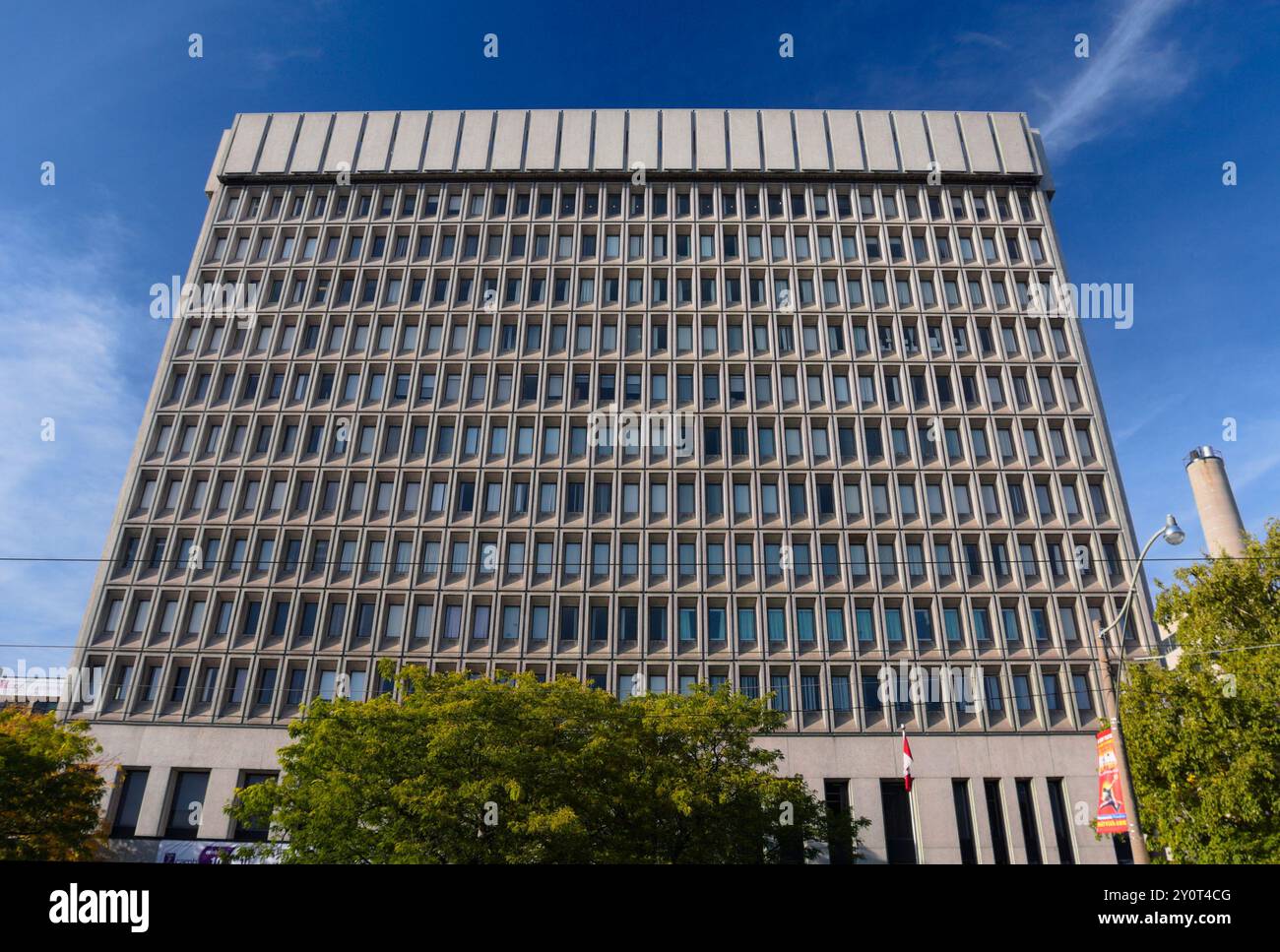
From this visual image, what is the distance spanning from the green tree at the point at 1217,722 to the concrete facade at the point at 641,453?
13.0 m

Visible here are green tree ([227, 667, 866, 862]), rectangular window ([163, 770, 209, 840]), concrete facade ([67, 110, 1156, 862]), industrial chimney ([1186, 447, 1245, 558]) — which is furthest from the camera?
industrial chimney ([1186, 447, 1245, 558])

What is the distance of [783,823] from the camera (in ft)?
78.0

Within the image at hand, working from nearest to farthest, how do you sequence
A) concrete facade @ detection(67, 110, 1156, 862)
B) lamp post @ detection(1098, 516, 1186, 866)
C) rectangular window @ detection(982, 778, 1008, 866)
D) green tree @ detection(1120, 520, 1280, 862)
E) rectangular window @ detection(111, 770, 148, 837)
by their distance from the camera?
lamp post @ detection(1098, 516, 1186, 866), green tree @ detection(1120, 520, 1280, 862), rectangular window @ detection(111, 770, 148, 837), rectangular window @ detection(982, 778, 1008, 866), concrete facade @ detection(67, 110, 1156, 862)

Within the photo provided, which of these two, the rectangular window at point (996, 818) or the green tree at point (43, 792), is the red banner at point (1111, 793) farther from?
the green tree at point (43, 792)

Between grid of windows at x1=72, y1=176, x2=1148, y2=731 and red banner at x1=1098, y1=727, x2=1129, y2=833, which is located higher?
grid of windows at x1=72, y1=176, x2=1148, y2=731

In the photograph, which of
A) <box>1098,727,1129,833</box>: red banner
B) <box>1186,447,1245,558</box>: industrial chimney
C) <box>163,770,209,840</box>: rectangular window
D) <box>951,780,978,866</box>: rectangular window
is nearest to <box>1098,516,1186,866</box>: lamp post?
<box>1098,727,1129,833</box>: red banner

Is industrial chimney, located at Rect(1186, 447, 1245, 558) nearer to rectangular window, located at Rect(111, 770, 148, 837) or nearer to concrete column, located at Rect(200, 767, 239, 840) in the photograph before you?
concrete column, located at Rect(200, 767, 239, 840)

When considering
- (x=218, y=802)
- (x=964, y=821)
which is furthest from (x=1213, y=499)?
(x=218, y=802)

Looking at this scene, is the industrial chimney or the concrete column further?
the industrial chimney

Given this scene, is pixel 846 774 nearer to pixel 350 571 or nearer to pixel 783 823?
pixel 783 823

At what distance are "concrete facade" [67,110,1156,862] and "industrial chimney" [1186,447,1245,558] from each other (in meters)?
22.2

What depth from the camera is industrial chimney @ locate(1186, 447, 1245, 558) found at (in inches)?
2229
